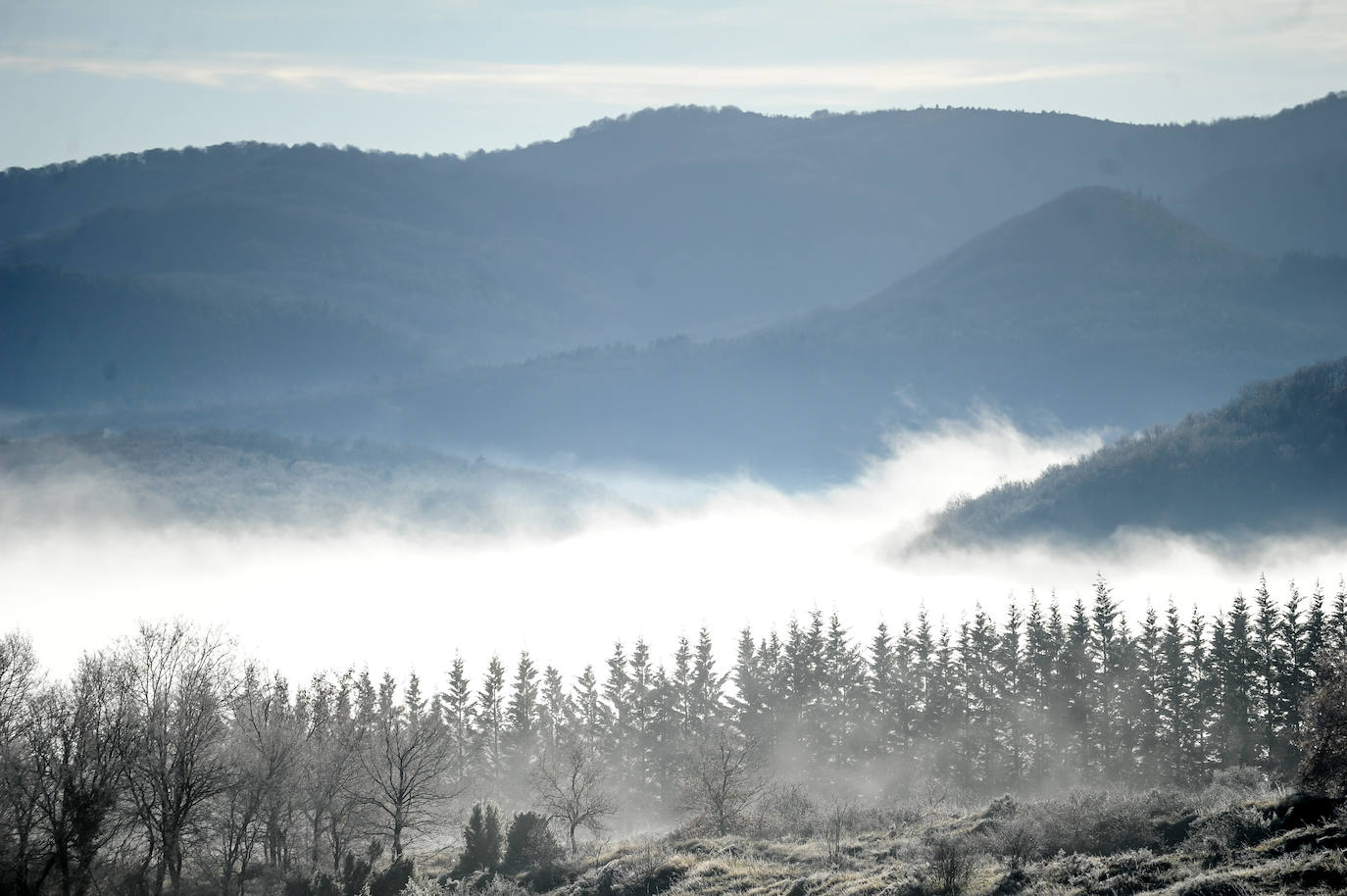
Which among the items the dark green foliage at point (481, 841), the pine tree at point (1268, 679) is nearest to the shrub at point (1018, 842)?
the dark green foliage at point (481, 841)

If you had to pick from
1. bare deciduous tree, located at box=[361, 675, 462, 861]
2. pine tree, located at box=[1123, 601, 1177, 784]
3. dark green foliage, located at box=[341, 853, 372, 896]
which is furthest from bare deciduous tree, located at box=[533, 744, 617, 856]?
pine tree, located at box=[1123, 601, 1177, 784]

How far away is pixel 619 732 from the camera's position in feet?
324

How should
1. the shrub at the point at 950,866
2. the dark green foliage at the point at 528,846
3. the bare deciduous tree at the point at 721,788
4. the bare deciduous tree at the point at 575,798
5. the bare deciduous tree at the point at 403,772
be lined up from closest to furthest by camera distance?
the shrub at the point at 950,866 → the dark green foliage at the point at 528,846 → the bare deciduous tree at the point at 721,788 → the bare deciduous tree at the point at 403,772 → the bare deciduous tree at the point at 575,798

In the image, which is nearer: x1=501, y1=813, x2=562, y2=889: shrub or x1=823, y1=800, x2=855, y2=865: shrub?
x1=823, y1=800, x2=855, y2=865: shrub

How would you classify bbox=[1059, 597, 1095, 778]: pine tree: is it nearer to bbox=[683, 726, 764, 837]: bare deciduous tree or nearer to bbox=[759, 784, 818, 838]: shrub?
bbox=[759, 784, 818, 838]: shrub

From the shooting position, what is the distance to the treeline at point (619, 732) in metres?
59.2

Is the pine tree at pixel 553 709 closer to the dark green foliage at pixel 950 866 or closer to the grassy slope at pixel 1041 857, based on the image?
the grassy slope at pixel 1041 857

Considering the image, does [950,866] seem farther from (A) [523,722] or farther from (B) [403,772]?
(A) [523,722]

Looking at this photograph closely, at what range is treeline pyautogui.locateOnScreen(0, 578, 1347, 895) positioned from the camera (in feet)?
194

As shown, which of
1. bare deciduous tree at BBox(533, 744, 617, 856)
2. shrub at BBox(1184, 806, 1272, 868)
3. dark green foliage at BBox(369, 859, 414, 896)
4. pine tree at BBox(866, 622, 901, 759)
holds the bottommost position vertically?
dark green foliage at BBox(369, 859, 414, 896)

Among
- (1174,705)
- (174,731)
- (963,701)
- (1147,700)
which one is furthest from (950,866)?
(963,701)

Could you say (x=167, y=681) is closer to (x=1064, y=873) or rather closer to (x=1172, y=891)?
(x=1064, y=873)

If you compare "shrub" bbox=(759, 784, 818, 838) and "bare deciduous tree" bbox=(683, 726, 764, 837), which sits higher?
"bare deciduous tree" bbox=(683, 726, 764, 837)

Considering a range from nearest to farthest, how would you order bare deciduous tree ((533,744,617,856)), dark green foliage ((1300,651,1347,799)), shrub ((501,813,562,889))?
dark green foliage ((1300,651,1347,799)) < shrub ((501,813,562,889)) < bare deciduous tree ((533,744,617,856))
